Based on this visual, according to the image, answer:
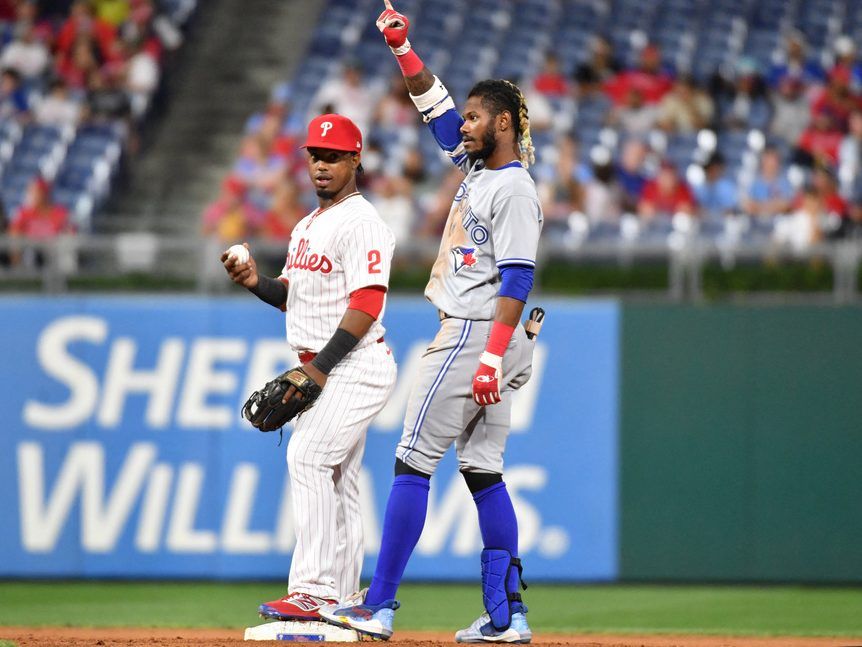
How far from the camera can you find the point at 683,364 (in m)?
8.24

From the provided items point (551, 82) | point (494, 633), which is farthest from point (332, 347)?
point (551, 82)

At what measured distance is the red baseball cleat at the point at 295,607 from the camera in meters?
4.91

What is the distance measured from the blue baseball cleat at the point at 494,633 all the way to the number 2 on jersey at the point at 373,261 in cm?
131

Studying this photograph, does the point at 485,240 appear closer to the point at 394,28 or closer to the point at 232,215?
the point at 394,28

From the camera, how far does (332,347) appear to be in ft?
16.5

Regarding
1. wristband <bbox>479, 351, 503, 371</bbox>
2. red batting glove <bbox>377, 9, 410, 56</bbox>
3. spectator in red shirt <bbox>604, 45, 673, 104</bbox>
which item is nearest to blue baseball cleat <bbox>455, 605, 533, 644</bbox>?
wristband <bbox>479, 351, 503, 371</bbox>

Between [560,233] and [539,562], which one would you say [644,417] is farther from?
[560,233]

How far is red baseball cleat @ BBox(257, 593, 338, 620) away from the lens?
4.91 m

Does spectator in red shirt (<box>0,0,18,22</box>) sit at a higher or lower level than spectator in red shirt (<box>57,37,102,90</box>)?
higher

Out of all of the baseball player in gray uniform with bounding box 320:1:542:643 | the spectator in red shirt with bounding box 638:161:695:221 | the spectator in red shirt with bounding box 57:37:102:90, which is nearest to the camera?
the baseball player in gray uniform with bounding box 320:1:542:643

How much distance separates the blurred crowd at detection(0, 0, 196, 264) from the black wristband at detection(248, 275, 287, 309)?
7.01 m

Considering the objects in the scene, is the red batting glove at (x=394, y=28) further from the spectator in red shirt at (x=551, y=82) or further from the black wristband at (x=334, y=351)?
the spectator in red shirt at (x=551, y=82)

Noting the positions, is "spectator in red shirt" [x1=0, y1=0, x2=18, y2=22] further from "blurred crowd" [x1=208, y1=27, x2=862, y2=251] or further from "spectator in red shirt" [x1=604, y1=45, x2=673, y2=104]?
"spectator in red shirt" [x1=604, y1=45, x2=673, y2=104]

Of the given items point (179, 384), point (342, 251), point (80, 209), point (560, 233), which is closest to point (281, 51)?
point (80, 209)
